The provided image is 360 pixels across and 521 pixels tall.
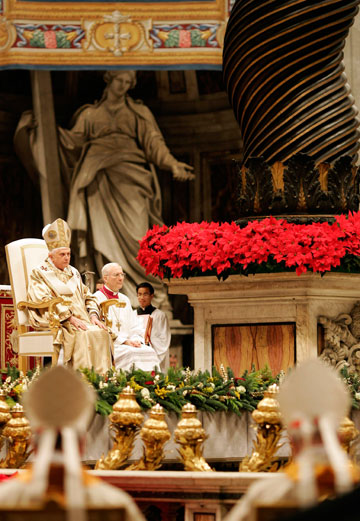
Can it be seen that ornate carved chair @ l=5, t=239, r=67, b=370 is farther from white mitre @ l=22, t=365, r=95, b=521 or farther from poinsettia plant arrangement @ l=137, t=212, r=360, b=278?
white mitre @ l=22, t=365, r=95, b=521

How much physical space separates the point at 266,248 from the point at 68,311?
1.99 metres

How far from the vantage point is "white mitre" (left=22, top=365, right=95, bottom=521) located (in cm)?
210

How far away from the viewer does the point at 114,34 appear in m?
12.5

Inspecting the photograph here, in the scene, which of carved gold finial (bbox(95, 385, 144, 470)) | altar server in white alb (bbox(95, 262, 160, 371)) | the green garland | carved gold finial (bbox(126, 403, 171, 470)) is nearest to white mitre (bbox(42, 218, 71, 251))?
altar server in white alb (bbox(95, 262, 160, 371))

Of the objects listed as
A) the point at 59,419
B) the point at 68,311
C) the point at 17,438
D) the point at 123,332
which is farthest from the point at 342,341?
the point at 59,419

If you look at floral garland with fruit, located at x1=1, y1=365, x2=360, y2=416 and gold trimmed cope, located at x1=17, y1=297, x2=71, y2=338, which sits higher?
gold trimmed cope, located at x1=17, y1=297, x2=71, y2=338

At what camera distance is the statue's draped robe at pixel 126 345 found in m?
9.12

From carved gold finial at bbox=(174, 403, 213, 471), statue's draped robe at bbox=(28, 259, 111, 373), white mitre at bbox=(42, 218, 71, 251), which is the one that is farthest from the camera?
white mitre at bbox=(42, 218, 71, 251)

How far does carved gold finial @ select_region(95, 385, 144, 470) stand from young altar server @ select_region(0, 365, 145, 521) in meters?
2.51

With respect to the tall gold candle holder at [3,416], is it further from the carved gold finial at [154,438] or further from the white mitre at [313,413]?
the white mitre at [313,413]

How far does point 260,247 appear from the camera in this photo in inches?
260

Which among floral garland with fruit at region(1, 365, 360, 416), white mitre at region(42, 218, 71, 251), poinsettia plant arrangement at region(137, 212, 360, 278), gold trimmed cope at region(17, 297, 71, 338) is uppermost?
white mitre at region(42, 218, 71, 251)

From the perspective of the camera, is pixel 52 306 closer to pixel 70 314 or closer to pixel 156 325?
pixel 70 314

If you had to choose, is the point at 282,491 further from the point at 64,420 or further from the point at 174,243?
the point at 174,243
